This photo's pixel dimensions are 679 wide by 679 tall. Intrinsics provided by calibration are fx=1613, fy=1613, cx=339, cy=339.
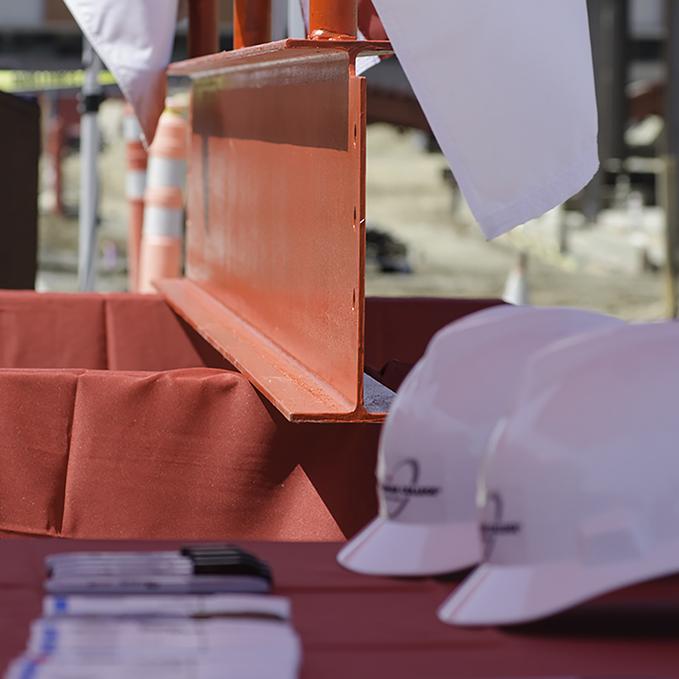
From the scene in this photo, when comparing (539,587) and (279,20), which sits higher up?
(279,20)

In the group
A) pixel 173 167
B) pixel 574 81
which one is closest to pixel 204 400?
pixel 574 81

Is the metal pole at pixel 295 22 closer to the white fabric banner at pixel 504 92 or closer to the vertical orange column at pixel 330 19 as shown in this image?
the vertical orange column at pixel 330 19

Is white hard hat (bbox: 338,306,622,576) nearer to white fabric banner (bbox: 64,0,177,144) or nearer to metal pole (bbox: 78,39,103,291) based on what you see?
white fabric banner (bbox: 64,0,177,144)

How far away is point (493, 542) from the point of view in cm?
197

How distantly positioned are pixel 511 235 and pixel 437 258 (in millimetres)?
3217

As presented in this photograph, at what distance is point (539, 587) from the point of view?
6.30 feet

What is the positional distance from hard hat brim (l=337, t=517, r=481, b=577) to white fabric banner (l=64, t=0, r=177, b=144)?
337cm

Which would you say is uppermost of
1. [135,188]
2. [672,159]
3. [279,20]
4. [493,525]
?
[279,20]

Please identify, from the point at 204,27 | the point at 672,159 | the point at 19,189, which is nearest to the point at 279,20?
the point at 204,27

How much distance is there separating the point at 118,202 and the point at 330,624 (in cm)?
2784

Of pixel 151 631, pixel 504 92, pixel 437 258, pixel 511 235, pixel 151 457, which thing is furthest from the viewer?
pixel 511 235

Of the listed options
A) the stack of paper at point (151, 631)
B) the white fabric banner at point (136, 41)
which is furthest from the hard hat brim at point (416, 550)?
the white fabric banner at point (136, 41)

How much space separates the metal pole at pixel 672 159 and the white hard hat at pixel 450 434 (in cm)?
1193

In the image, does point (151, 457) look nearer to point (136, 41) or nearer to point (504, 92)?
point (504, 92)
